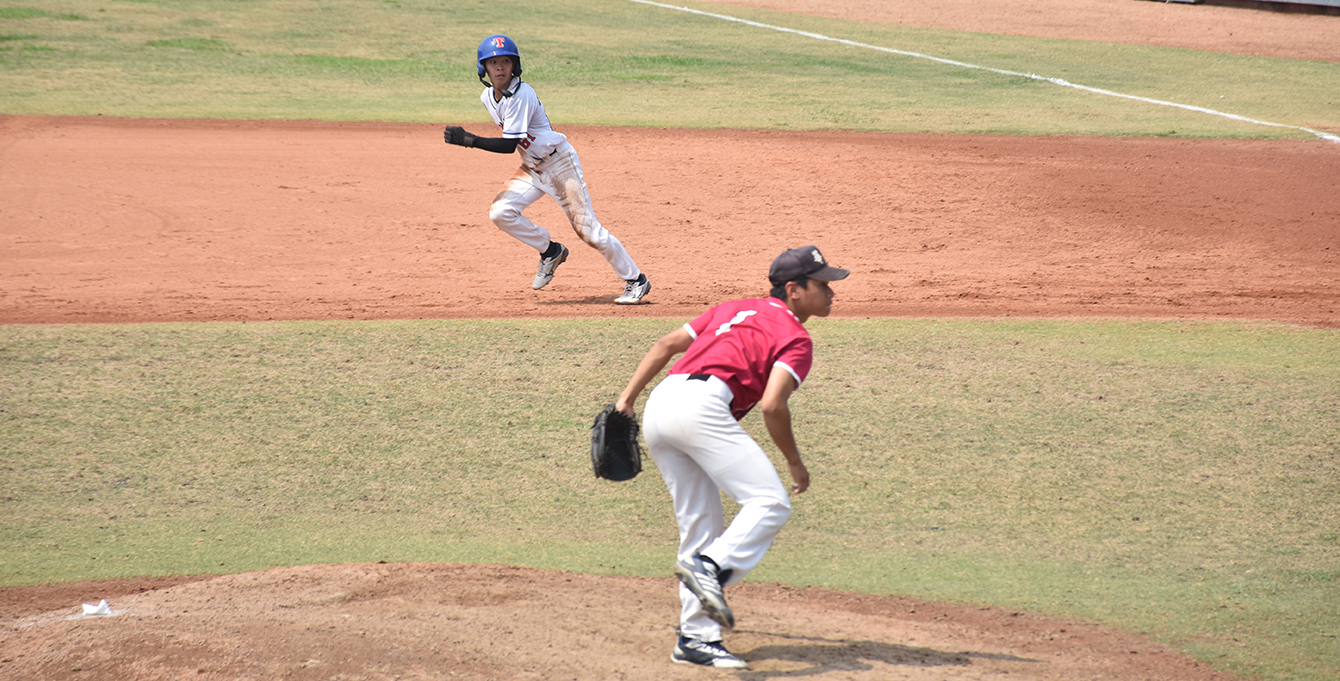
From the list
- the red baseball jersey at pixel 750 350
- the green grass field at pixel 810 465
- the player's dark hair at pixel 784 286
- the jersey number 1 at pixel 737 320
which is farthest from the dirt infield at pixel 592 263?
the player's dark hair at pixel 784 286

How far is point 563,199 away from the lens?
9695 mm

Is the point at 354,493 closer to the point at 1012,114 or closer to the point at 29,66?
the point at 1012,114

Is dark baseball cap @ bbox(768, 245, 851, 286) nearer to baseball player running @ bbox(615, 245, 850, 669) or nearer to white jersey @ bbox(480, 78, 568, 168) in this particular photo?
baseball player running @ bbox(615, 245, 850, 669)

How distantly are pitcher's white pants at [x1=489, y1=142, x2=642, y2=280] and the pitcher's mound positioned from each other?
189 inches

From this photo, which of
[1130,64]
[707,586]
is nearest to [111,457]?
[707,586]

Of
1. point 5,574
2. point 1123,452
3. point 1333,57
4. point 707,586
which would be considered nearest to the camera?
point 707,586

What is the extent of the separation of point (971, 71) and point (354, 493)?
18800 millimetres

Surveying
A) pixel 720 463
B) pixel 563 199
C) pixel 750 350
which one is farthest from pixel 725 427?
pixel 563 199

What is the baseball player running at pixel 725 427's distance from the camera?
416 cm

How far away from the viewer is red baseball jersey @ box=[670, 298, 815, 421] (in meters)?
4.26

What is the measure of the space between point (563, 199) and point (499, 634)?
18.8 ft

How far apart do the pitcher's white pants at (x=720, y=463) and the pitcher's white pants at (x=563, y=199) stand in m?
5.40

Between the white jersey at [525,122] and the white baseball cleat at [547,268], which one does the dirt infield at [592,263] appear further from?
the white jersey at [525,122]

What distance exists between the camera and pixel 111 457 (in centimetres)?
643
